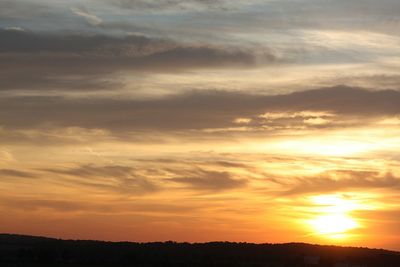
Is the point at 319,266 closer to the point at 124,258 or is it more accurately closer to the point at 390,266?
the point at 390,266

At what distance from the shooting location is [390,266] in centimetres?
13362

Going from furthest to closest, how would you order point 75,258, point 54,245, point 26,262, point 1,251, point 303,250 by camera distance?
point 303,250
point 54,245
point 1,251
point 75,258
point 26,262

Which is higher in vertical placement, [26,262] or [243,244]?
[243,244]

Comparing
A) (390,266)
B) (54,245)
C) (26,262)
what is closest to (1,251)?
(54,245)

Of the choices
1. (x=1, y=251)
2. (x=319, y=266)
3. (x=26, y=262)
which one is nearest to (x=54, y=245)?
(x=1, y=251)

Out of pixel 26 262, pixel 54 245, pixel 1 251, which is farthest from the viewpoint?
pixel 54 245

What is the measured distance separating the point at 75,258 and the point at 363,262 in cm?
4399

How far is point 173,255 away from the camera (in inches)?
5541

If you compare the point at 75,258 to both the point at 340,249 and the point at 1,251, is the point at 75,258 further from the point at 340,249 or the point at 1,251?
the point at 340,249

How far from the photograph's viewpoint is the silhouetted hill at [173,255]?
12106cm

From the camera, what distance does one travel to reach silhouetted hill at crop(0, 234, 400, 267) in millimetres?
121062

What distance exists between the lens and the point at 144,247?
154250 millimetres

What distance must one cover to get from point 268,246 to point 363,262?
24842mm

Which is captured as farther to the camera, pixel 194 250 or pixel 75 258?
pixel 194 250
